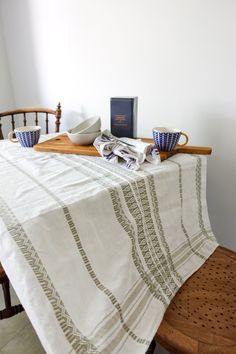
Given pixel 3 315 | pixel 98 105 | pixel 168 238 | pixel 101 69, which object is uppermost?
pixel 101 69

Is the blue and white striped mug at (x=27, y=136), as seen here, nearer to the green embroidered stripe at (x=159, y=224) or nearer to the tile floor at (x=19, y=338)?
the green embroidered stripe at (x=159, y=224)

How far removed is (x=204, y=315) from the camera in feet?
2.01

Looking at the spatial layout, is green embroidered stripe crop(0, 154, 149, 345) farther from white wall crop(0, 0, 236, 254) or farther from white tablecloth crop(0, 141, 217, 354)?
white wall crop(0, 0, 236, 254)

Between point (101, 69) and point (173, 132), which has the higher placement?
point (101, 69)

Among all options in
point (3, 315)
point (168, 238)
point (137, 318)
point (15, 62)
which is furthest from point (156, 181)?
point (15, 62)

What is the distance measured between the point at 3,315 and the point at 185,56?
109 cm

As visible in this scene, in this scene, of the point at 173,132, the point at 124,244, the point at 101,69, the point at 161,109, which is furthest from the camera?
the point at 101,69

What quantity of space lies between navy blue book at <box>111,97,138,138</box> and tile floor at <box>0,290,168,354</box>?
88 cm

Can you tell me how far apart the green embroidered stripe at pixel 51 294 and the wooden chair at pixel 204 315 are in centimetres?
22

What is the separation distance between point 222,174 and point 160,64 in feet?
1.63

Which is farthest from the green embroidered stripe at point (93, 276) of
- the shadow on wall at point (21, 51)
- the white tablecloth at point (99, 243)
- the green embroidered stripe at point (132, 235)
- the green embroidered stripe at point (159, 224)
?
the shadow on wall at point (21, 51)

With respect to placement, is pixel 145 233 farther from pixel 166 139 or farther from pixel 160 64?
pixel 160 64

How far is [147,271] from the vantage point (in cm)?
62

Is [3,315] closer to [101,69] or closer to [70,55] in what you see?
[101,69]
